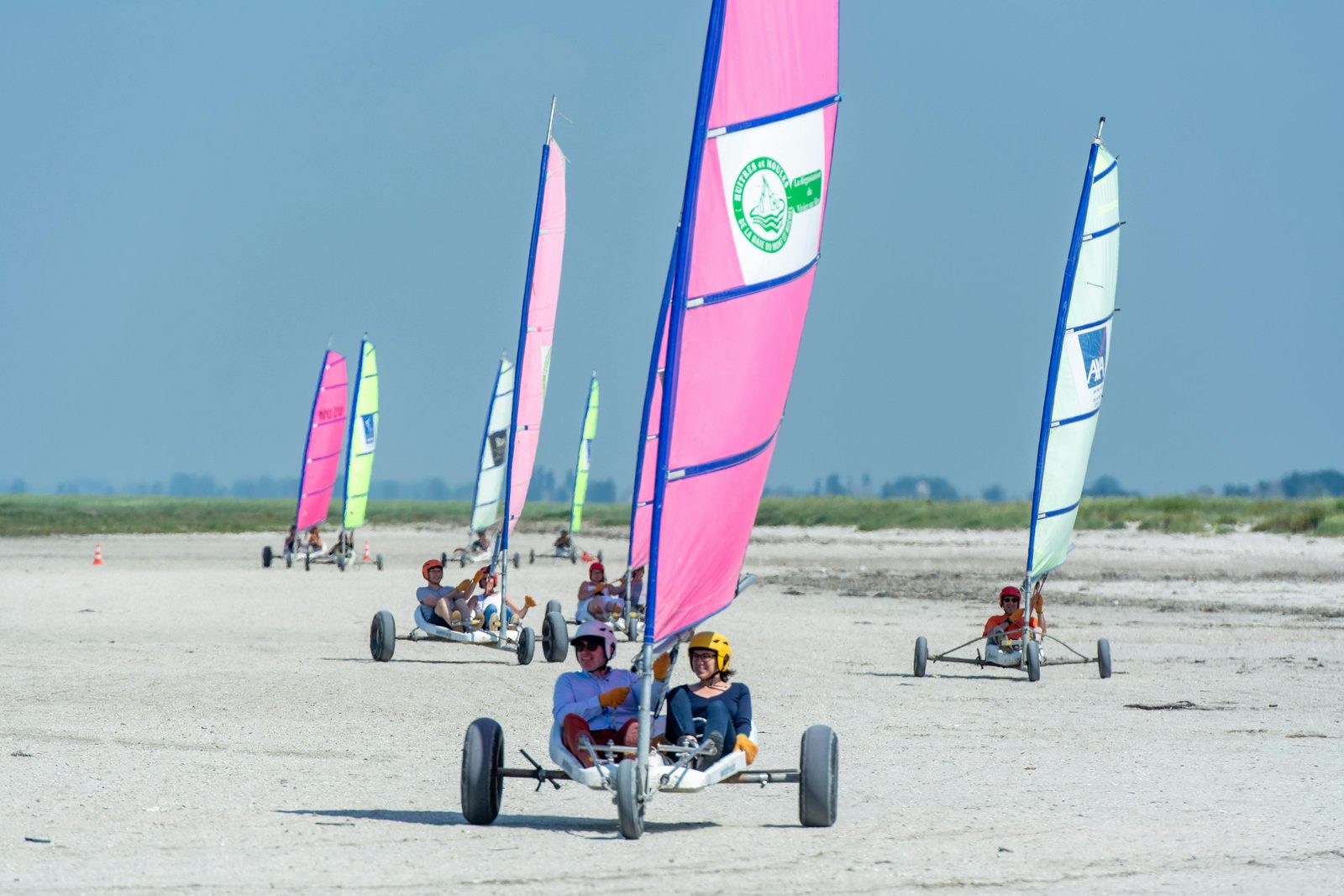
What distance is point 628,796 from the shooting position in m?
7.97

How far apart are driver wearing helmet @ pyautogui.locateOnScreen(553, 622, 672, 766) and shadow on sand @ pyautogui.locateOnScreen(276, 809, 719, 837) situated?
408 millimetres

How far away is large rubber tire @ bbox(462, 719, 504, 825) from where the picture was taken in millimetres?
8523

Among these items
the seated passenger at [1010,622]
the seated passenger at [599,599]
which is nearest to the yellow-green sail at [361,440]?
the seated passenger at [599,599]

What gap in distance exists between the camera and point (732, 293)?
336 inches

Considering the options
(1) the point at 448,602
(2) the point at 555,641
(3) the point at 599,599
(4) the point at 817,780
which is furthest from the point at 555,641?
(4) the point at 817,780

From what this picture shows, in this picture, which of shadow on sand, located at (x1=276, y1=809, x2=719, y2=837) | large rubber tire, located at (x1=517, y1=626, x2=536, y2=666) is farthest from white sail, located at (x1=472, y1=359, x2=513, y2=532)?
shadow on sand, located at (x1=276, y1=809, x2=719, y2=837)

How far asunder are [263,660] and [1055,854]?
418 inches

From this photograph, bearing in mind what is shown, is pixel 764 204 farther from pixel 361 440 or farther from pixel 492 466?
pixel 361 440

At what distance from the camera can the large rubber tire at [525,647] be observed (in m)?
17.6

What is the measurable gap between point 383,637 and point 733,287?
9564mm

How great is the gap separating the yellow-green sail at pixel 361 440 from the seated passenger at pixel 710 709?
3143 centimetres

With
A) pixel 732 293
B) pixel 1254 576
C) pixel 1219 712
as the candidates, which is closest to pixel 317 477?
pixel 1254 576

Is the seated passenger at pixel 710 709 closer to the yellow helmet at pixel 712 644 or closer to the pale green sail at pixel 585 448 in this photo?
the yellow helmet at pixel 712 644

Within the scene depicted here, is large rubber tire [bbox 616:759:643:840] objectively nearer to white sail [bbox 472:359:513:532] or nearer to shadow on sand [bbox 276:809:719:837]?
shadow on sand [bbox 276:809:719:837]
